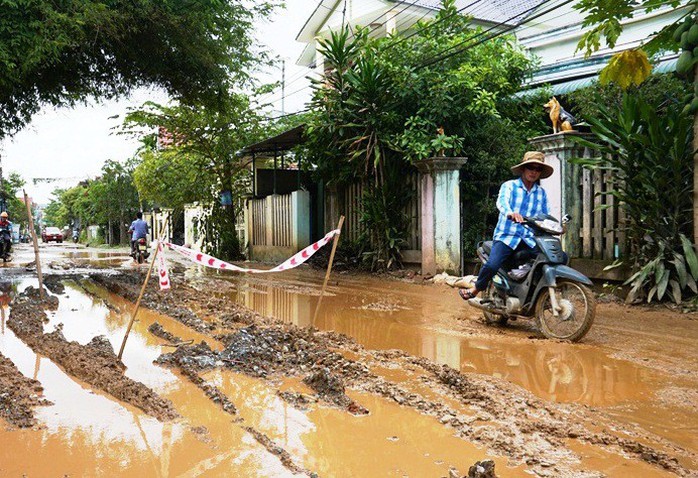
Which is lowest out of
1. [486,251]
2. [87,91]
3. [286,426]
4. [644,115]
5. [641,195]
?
[286,426]

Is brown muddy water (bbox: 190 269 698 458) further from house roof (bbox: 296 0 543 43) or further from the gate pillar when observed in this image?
house roof (bbox: 296 0 543 43)

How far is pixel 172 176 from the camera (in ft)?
68.9

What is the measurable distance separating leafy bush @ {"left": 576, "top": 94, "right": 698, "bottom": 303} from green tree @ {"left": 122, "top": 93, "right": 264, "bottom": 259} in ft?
36.4

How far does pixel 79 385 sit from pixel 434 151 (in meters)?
8.32

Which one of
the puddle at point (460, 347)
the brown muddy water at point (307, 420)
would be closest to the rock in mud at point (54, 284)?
the puddle at point (460, 347)

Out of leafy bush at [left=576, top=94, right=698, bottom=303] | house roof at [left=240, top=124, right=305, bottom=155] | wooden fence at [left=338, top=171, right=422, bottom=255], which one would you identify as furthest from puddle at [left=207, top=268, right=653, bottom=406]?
house roof at [left=240, top=124, right=305, bottom=155]

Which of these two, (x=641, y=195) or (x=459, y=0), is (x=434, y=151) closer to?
(x=641, y=195)

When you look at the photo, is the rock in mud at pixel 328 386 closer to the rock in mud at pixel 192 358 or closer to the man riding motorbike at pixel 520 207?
the rock in mud at pixel 192 358

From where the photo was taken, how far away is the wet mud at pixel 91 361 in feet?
11.9

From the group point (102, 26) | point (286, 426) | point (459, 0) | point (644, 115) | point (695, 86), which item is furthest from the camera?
point (459, 0)

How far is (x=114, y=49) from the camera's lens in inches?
451

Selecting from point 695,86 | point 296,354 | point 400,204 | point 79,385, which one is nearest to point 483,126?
point 400,204

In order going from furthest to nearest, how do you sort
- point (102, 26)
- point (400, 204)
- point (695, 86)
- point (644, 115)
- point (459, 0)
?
point (459, 0) → point (400, 204) → point (102, 26) → point (644, 115) → point (695, 86)

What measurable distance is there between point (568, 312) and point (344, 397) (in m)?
2.77
